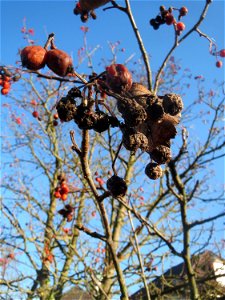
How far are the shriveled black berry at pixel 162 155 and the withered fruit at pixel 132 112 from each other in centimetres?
15

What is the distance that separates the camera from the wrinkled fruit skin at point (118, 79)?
1.10m

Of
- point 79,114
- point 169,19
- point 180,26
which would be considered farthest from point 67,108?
point 180,26

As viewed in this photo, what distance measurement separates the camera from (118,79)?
→ 110 centimetres

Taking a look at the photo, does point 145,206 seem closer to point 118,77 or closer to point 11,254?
point 11,254

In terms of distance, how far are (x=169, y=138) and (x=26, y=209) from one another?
7.42 metres

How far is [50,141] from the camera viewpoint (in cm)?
921

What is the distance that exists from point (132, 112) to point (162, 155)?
0.68ft

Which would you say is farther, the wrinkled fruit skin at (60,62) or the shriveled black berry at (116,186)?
the shriveled black berry at (116,186)

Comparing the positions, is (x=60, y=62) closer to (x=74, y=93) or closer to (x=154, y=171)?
(x=74, y=93)

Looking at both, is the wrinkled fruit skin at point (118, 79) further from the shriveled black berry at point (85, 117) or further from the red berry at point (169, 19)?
the red berry at point (169, 19)

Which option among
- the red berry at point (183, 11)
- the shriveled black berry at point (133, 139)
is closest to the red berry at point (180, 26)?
the red berry at point (183, 11)

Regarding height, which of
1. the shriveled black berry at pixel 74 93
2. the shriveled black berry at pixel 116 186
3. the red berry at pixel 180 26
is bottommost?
the shriveled black berry at pixel 116 186

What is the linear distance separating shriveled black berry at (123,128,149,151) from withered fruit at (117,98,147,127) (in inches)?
1.5

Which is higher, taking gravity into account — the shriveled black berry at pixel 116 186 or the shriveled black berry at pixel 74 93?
the shriveled black berry at pixel 74 93
